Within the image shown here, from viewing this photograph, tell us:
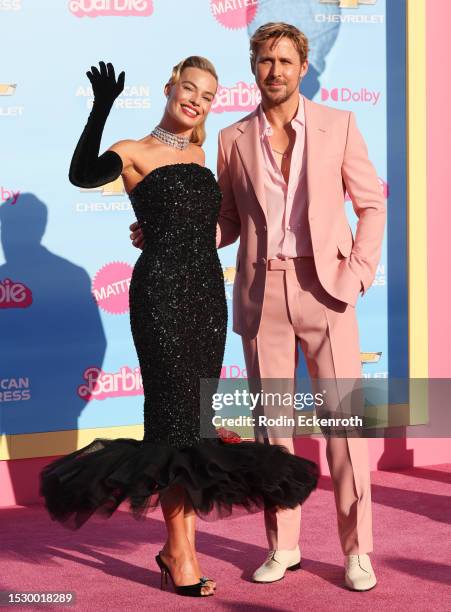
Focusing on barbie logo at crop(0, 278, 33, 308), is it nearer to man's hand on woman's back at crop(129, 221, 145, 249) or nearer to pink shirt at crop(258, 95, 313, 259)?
man's hand on woman's back at crop(129, 221, 145, 249)

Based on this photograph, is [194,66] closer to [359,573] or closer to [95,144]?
[95,144]

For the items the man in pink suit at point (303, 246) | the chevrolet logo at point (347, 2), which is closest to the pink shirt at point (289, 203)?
the man in pink suit at point (303, 246)

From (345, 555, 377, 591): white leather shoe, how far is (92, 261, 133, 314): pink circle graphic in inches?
87.6

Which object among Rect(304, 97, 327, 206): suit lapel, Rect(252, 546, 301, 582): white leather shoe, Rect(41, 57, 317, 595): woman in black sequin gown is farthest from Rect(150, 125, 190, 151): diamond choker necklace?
Rect(252, 546, 301, 582): white leather shoe

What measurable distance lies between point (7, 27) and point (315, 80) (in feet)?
5.63

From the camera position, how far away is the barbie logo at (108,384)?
19.1ft

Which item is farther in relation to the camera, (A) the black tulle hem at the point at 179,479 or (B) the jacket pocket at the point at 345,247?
(B) the jacket pocket at the point at 345,247

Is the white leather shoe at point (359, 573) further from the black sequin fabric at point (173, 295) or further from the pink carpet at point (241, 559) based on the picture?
the black sequin fabric at point (173, 295)

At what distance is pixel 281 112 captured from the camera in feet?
13.8

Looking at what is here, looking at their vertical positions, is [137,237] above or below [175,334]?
above

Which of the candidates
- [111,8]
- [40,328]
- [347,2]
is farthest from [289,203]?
[347,2]

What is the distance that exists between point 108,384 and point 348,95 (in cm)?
211

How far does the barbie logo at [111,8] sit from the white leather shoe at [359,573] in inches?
124

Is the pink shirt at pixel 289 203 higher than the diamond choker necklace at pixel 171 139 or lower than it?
lower
